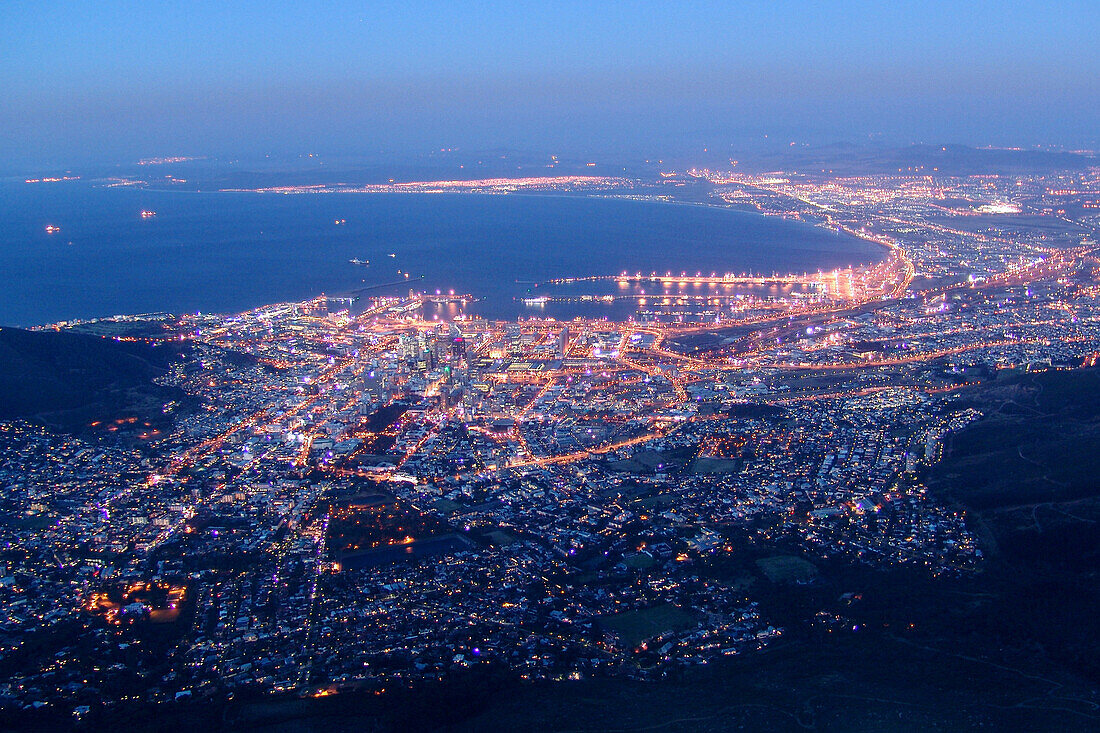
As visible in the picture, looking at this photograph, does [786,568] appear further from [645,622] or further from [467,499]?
[467,499]

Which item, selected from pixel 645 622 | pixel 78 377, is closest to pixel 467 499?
pixel 645 622

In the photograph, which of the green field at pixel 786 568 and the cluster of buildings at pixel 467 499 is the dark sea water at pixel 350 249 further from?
the green field at pixel 786 568

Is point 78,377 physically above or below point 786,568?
above

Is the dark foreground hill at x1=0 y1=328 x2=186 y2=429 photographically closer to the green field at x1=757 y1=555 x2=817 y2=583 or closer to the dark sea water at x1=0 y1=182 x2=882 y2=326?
the dark sea water at x1=0 y1=182 x2=882 y2=326

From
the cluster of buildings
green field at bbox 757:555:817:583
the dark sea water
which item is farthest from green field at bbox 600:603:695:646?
the dark sea water

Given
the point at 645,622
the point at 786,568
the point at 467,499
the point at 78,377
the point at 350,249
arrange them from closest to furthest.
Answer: the point at 645,622, the point at 786,568, the point at 467,499, the point at 78,377, the point at 350,249

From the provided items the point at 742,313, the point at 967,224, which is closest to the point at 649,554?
the point at 742,313
